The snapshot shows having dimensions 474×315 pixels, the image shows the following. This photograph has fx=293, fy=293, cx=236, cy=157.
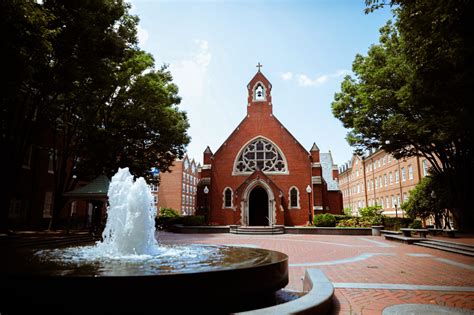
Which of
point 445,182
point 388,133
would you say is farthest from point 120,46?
point 445,182

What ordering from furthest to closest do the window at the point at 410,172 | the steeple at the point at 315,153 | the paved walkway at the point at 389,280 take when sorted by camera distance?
the window at the point at 410,172 < the steeple at the point at 315,153 < the paved walkway at the point at 389,280

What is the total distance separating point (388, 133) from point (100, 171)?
20.5 meters

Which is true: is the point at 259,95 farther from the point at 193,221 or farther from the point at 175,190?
the point at 175,190

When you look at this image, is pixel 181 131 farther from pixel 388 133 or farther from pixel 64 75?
pixel 388 133

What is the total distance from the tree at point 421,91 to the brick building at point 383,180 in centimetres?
1298

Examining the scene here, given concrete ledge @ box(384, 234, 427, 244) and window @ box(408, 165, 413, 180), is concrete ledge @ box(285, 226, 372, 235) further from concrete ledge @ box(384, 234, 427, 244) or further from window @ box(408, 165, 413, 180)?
window @ box(408, 165, 413, 180)

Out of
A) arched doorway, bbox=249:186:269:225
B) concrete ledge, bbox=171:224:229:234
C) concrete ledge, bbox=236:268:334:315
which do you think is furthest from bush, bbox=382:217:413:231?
concrete ledge, bbox=236:268:334:315

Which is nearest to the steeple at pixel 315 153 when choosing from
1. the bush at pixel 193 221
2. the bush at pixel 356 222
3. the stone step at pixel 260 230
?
→ the bush at pixel 356 222

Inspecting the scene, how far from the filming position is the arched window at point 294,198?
98.8 feet

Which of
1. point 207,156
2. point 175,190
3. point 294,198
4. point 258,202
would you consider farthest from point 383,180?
point 175,190

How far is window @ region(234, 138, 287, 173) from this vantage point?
→ 3150cm

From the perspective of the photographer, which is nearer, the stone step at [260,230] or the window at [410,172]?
the stone step at [260,230]

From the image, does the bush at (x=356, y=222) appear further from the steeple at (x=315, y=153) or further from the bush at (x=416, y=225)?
the steeple at (x=315, y=153)

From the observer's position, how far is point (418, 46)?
11125mm
